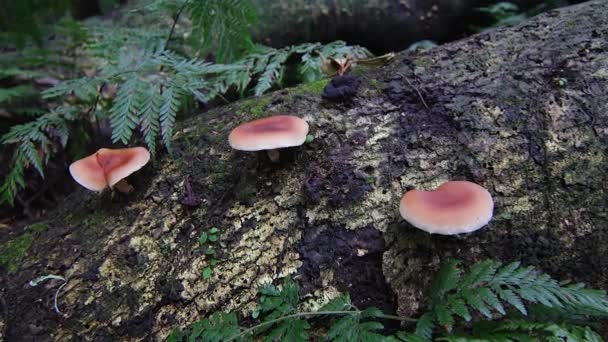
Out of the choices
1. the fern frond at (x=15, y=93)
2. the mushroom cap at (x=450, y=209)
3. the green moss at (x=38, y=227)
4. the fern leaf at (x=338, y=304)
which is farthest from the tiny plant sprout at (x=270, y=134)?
the fern frond at (x=15, y=93)

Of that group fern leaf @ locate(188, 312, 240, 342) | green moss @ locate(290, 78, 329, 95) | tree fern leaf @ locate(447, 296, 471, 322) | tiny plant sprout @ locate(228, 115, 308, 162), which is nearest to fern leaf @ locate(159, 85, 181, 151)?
tiny plant sprout @ locate(228, 115, 308, 162)

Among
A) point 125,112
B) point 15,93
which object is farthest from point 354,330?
point 15,93

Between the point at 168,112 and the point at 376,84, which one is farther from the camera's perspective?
the point at 376,84

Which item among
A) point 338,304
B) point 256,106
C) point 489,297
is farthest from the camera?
point 256,106

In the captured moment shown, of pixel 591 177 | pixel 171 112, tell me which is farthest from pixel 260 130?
pixel 591 177

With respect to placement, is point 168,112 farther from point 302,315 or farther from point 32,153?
point 302,315

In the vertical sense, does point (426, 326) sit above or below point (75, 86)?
below
